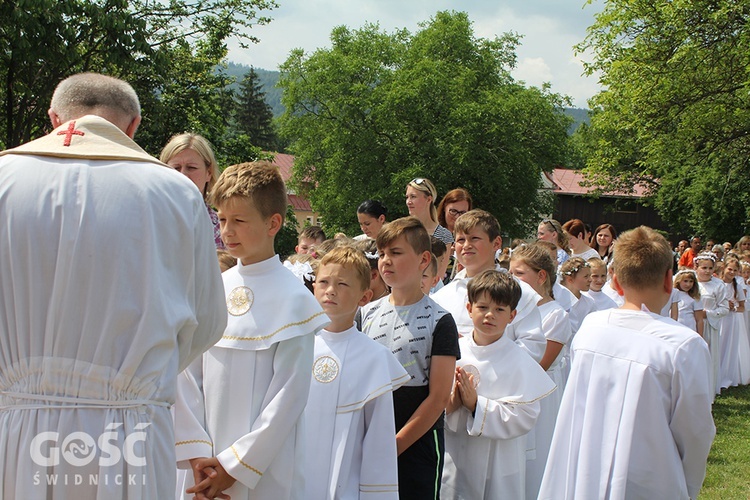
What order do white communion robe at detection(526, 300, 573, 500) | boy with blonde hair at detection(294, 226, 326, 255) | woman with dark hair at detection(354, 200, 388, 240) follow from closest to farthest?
white communion robe at detection(526, 300, 573, 500) → woman with dark hair at detection(354, 200, 388, 240) → boy with blonde hair at detection(294, 226, 326, 255)

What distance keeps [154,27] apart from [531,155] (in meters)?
28.2

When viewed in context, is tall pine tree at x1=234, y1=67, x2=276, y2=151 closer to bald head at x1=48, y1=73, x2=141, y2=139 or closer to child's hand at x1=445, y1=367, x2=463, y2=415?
child's hand at x1=445, y1=367, x2=463, y2=415

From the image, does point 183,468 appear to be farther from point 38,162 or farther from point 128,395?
point 38,162

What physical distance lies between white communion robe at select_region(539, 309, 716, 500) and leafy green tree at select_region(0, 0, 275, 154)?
12.4 meters

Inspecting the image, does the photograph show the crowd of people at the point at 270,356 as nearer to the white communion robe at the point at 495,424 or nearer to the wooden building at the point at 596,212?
the white communion robe at the point at 495,424

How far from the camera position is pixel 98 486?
98.6 inches

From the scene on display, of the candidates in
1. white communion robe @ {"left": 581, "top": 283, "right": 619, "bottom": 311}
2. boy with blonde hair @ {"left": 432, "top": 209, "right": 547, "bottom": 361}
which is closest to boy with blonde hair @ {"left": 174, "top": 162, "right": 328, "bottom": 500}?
boy with blonde hair @ {"left": 432, "top": 209, "right": 547, "bottom": 361}

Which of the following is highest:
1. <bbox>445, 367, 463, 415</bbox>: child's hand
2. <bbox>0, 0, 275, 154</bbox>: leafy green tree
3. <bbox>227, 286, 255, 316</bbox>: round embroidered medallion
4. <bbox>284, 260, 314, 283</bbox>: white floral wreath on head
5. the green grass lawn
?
<bbox>0, 0, 275, 154</bbox>: leafy green tree

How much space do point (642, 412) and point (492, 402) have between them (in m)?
1.14

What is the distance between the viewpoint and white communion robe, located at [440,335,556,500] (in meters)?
4.64

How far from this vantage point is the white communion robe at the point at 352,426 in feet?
11.9

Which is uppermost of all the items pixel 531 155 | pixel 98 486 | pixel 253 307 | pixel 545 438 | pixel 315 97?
pixel 315 97

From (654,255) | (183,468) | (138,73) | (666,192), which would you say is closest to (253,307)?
(183,468)

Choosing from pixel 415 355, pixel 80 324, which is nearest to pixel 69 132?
pixel 80 324
